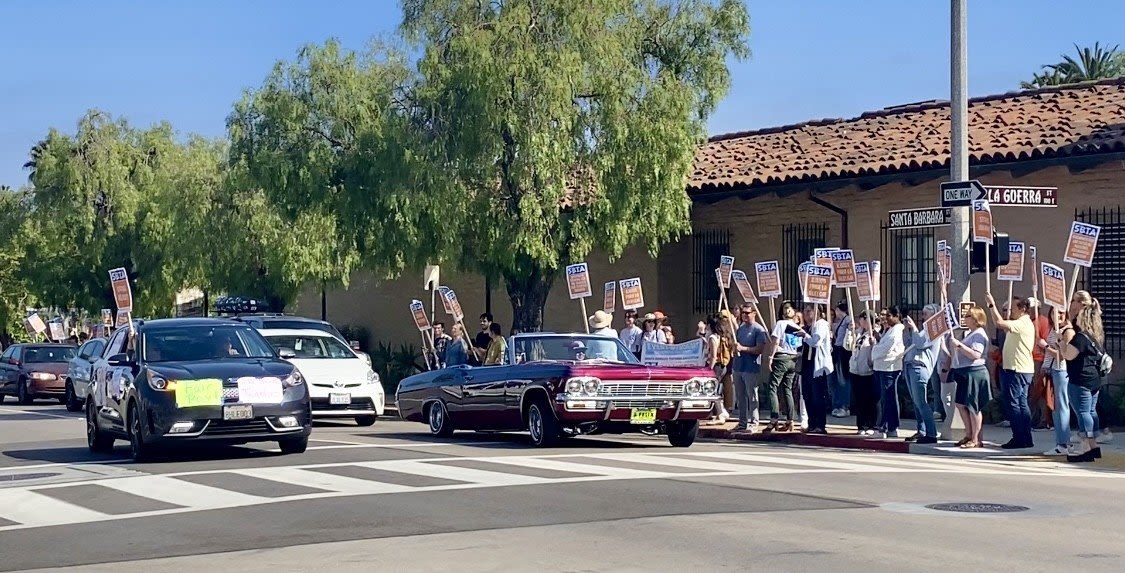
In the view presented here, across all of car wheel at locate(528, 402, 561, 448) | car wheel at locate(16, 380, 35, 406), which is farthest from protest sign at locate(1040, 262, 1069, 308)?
car wheel at locate(16, 380, 35, 406)

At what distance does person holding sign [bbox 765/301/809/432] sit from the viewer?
20578 millimetres

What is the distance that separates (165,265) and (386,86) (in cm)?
2244

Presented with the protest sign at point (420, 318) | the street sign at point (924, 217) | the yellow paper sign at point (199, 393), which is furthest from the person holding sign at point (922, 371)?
the protest sign at point (420, 318)

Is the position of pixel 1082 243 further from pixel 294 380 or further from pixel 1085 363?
pixel 294 380

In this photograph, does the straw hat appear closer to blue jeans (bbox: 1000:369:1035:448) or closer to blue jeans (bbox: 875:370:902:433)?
blue jeans (bbox: 875:370:902:433)

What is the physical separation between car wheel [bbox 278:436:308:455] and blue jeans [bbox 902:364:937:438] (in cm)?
745

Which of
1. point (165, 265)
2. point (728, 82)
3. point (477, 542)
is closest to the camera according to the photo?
point (477, 542)

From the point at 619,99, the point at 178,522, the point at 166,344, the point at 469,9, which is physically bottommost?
the point at 178,522

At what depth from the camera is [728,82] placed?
28.4 metres

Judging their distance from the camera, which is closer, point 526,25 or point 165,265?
point 526,25

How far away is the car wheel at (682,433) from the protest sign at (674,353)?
283 centimetres

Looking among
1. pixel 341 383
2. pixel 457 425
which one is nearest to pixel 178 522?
pixel 457 425

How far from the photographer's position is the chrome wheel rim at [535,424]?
18.2m

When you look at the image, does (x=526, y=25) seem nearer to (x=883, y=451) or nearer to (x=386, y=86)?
(x=386, y=86)
